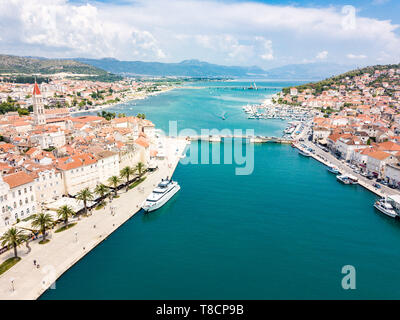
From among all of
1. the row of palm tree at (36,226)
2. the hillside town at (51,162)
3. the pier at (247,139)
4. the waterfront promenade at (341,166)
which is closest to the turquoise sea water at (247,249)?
the waterfront promenade at (341,166)

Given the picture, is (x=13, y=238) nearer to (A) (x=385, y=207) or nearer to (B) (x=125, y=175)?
(B) (x=125, y=175)

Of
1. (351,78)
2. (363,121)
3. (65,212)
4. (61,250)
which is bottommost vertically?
(61,250)

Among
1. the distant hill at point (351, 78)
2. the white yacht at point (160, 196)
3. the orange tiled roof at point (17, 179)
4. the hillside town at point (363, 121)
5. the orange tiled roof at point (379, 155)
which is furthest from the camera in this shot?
the distant hill at point (351, 78)

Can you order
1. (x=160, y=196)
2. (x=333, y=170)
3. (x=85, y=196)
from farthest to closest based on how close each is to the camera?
(x=333, y=170) < (x=160, y=196) < (x=85, y=196)

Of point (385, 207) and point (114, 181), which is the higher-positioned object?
point (114, 181)

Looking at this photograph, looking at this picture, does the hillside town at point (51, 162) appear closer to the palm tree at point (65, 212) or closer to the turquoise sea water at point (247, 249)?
the palm tree at point (65, 212)

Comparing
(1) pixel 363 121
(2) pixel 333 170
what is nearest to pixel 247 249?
(2) pixel 333 170
